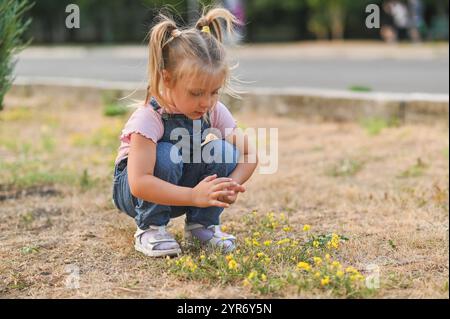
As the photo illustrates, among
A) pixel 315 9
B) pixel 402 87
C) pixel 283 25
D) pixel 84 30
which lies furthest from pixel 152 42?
pixel 84 30

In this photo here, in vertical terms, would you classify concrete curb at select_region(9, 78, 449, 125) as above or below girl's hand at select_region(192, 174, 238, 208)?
below

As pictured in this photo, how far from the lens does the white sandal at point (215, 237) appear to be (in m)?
3.21

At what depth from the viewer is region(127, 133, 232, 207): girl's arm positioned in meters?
2.88

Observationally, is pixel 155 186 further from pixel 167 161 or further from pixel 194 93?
pixel 194 93

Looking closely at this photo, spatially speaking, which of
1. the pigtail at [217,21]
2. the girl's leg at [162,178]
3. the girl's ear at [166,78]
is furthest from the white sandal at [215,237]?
the pigtail at [217,21]

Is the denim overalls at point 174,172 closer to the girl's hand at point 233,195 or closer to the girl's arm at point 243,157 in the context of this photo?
the girl's arm at point 243,157

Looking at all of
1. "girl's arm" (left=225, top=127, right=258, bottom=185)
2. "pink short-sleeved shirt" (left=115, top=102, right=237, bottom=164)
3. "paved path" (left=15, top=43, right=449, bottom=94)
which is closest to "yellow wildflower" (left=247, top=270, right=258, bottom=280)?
"girl's arm" (left=225, top=127, right=258, bottom=185)

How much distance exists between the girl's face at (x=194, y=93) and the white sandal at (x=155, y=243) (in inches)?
20.1

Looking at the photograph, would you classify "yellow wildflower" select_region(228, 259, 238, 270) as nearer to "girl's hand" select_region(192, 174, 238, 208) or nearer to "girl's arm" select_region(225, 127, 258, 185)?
"girl's hand" select_region(192, 174, 238, 208)

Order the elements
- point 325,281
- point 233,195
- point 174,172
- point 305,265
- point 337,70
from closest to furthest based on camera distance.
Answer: point 325,281 < point 305,265 < point 233,195 < point 174,172 < point 337,70

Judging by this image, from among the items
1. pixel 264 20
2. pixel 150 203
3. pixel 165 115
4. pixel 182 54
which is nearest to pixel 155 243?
pixel 150 203

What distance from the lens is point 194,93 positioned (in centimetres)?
303

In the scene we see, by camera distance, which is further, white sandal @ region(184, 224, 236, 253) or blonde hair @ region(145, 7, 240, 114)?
white sandal @ region(184, 224, 236, 253)

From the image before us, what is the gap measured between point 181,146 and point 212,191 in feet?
1.33
